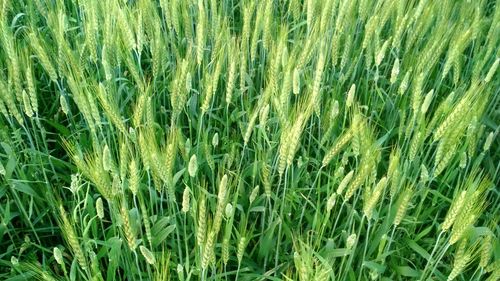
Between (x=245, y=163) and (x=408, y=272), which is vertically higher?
(x=245, y=163)

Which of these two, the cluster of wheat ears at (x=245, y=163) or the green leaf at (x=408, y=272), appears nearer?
the cluster of wheat ears at (x=245, y=163)

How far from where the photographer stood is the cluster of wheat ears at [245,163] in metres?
1.34

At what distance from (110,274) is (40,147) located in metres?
0.59

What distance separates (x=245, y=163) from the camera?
1729 millimetres

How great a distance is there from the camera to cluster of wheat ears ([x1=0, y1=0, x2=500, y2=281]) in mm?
1343

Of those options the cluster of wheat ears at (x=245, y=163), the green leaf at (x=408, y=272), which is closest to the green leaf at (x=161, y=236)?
the cluster of wheat ears at (x=245, y=163)

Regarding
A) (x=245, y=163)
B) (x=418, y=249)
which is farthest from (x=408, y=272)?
(x=245, y=163)

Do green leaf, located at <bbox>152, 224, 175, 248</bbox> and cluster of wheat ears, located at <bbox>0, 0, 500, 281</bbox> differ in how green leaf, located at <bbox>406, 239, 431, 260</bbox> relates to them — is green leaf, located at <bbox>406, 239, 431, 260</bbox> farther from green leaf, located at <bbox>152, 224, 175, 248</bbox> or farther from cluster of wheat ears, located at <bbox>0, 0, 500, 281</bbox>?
green leaf, located at <bbox>152, 224, 175, 248</bbox>

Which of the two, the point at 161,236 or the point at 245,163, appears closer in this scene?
the point at 161,236

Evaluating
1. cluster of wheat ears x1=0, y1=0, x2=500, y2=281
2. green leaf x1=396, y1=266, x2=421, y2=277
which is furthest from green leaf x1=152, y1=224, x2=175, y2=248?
green leaf x1=396, y1=266, x2=421, y2=277

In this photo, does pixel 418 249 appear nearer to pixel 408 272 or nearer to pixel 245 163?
pixel 408 272

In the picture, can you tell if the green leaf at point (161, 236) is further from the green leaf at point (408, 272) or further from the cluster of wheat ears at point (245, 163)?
the green leaf at point (408, 272)

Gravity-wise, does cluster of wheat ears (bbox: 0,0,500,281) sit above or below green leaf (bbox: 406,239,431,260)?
above

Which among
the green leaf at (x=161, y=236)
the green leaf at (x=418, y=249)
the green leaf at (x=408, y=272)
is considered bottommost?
the green leaf at (x=408, y=272)
